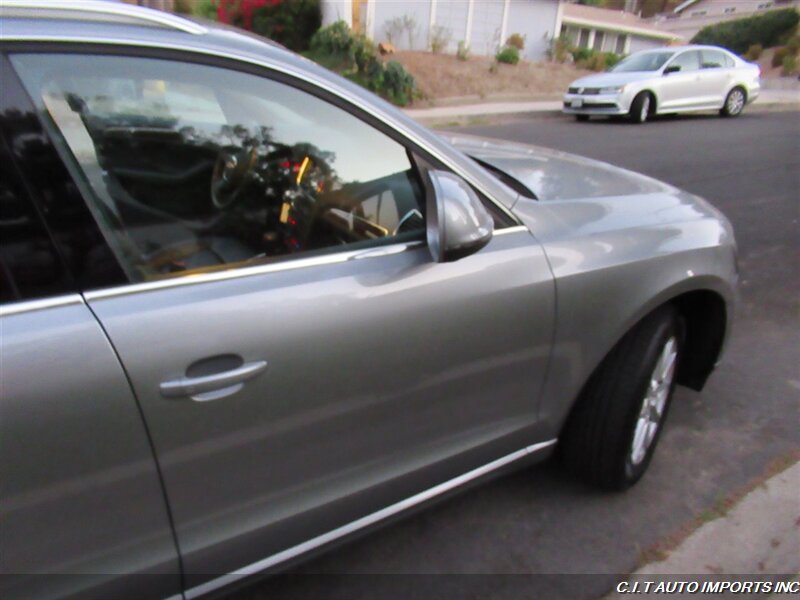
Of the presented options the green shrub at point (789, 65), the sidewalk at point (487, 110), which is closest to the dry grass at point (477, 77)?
the sidewalk at point (487, 110)

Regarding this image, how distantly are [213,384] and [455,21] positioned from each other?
21783mm

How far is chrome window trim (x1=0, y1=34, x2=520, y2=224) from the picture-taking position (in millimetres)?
1412

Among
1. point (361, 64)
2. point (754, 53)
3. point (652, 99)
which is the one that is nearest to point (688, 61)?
point (652, 99)

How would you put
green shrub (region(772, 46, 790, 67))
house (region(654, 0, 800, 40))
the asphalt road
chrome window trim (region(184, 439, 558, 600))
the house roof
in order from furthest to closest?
house (region(654, 0, 800, 40)) → the house roof → green shrub (region(772, 46, 790, 67)) → the asphalt road → chrome window trim (region(184, 439, 558, 600))

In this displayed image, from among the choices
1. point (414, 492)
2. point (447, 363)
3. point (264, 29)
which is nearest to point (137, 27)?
point (447, 363)

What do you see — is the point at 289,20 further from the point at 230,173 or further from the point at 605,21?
the point at 230,173

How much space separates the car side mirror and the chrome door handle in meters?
0.59

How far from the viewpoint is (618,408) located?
2322mm

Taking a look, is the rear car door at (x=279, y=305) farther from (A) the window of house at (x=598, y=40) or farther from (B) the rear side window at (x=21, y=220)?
(A) the window of house at (x=598, y=40)

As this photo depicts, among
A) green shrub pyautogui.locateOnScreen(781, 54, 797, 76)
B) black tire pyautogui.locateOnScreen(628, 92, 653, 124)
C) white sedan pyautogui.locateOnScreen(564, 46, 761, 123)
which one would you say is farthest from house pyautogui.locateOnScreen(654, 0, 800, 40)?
black tire pyautogui.locateOnScreen(628, 92, 653, 124)

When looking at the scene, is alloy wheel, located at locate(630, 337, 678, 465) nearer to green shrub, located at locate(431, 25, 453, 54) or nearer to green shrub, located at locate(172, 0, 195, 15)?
green shrub, located at locate(431, 25, 453, 54)

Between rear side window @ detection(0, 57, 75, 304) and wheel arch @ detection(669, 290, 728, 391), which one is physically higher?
rear side window @ detection(0, 57, 75, 304)

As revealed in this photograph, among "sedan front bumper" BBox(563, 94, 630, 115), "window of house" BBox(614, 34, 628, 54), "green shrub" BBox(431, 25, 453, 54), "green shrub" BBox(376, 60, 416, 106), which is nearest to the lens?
"sedan front bumper" BBox(563, 94, 630, 115)

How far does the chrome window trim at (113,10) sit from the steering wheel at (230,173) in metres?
0.36
